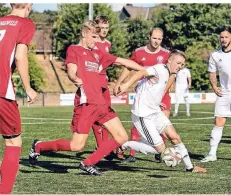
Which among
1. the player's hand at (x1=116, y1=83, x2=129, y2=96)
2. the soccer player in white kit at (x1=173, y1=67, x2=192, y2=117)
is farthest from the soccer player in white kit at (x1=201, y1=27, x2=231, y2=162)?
the soccer player in white kit at (x1=173, y1=67, x2=192, y2=117)

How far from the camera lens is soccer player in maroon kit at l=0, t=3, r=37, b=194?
695 cm

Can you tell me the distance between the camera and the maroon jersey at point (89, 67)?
380 inches

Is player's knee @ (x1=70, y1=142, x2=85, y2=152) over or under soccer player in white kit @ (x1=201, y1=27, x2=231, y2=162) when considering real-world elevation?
under

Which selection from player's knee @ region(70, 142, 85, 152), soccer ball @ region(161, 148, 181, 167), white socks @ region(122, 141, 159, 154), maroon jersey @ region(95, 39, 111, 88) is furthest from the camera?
maroon jersey @ region(95, 39, 111, 88)

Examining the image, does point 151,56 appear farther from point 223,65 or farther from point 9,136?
point 9,136

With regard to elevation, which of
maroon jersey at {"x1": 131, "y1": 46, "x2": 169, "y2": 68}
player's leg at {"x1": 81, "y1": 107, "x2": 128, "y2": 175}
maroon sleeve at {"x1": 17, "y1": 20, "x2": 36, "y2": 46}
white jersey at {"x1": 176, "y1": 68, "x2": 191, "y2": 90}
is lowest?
white jersey at {"x1": 176, "y1": 68, "x2": 191, "y2": 90}

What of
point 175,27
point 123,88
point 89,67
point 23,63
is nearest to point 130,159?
point 89,67

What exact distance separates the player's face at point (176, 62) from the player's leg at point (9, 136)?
10.3ft

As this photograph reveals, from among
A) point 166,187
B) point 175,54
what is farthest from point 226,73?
point 166,187

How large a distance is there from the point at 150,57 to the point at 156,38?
497mm

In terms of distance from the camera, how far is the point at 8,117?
7.04m

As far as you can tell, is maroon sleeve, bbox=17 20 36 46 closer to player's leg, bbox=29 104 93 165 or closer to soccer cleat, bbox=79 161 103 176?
player's leg, bbox=29 104 93 165

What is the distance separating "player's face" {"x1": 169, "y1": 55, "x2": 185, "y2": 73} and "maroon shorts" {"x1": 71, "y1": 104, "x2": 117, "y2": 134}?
114 centimetres

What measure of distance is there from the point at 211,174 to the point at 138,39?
62608 mm
